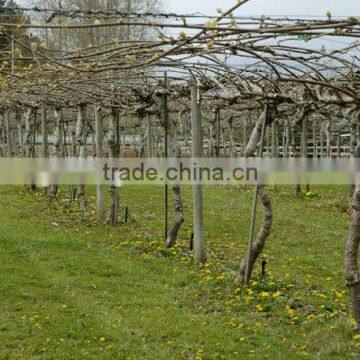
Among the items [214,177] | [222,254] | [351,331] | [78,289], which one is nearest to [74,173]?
[214,177]

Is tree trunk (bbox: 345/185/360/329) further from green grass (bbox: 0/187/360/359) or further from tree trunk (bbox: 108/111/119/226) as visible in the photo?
tree trunk (bbox: 108/111/119/226)

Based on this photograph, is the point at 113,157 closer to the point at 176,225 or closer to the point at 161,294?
the point at 176,225

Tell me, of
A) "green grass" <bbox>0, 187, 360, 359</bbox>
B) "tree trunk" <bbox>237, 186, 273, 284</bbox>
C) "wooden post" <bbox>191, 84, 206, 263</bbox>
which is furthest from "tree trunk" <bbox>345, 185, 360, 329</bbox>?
"wooden post" <bbox>191, 84, 206, 263</bbox>

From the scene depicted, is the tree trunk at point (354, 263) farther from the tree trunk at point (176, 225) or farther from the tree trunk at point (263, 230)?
the tree trunk at point (176, 225)

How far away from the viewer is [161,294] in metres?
6.21

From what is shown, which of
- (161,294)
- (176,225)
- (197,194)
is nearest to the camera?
(161,294)

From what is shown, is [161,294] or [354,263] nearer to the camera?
[354,263]

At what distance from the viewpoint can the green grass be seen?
4.68 metres

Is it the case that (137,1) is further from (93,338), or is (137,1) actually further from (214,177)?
(93,338)

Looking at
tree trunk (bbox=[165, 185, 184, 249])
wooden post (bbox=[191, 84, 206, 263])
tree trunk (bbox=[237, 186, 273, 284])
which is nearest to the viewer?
tree trunk (bbox=[237, 186, 273, 284])

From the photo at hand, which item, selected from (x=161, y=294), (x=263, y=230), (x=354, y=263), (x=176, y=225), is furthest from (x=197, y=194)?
(x=354, y=263)

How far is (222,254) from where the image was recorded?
834 centimetres

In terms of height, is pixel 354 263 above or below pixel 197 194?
below

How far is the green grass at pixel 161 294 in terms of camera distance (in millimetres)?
4676
